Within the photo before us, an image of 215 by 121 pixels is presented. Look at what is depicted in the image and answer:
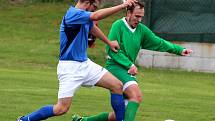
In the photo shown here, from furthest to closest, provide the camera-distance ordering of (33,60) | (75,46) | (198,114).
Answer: (33,60)
(198,114)
(75,46)

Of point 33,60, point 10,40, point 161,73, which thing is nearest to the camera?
point 161,73

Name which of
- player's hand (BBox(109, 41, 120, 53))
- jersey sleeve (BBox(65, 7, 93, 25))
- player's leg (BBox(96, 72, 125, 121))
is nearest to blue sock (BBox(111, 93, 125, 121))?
player's leg (BBox(96, 72, 125, 121))

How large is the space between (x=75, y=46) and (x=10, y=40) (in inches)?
671

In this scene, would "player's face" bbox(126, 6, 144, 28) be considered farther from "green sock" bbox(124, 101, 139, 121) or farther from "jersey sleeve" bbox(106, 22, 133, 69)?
"green sock" bbox(124, 101, 139, 121)

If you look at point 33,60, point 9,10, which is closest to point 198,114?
point 33,60

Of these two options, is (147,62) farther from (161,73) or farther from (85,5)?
(85,5)

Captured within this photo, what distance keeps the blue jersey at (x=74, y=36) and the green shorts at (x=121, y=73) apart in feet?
2.28

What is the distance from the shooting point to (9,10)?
101 feet

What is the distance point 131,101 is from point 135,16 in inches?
41.6

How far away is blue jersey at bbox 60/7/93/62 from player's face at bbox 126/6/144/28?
2.26ft

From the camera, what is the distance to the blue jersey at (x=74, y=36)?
357 inches

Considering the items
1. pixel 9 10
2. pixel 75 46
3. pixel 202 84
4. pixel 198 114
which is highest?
pixel 75 46

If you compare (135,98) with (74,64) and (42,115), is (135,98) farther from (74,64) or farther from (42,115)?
(42,115)

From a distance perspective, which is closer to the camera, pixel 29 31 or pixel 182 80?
pixel 182 80
